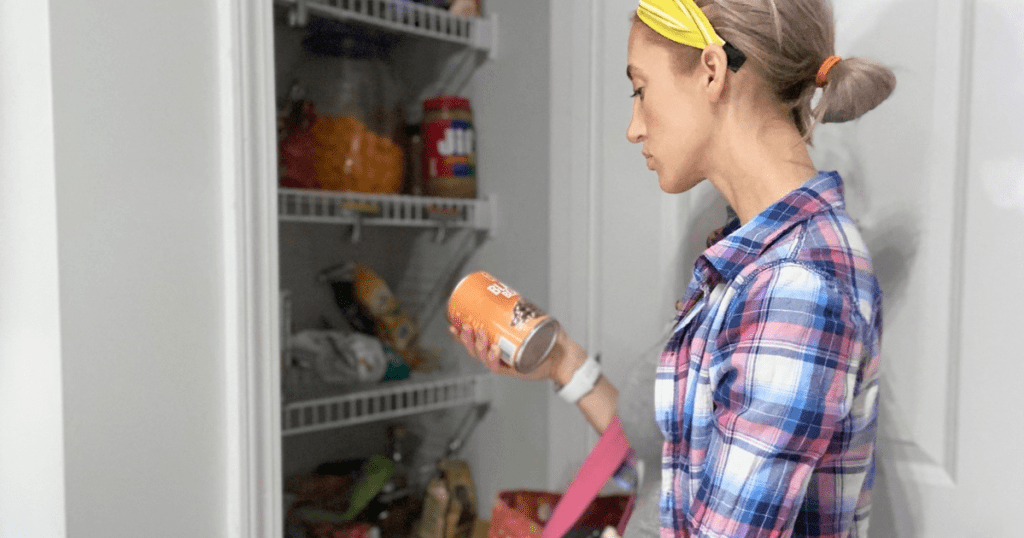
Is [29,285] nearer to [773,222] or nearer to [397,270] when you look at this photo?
[773,222]

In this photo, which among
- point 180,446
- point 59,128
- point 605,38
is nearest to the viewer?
point 59,128

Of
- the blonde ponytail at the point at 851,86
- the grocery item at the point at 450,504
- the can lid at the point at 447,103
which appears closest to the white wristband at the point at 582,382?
the blonde ponytail at the point at 851,86

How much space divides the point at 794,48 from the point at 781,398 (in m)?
0.33

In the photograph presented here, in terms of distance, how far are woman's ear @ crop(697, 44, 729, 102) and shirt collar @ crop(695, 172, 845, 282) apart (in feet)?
0.39

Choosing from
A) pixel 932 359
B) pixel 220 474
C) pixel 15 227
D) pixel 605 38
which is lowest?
pixel 220 474

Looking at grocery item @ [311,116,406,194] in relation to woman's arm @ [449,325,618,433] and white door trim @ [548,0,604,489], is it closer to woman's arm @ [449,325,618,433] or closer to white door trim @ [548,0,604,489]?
white door trim @ [548,0,604,489]

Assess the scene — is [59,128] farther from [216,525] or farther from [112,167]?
[216,525]

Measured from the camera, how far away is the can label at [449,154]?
4.98 ft

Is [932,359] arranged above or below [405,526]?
above

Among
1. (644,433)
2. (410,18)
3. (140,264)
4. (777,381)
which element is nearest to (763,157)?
(777,381)

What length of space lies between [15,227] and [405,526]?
1000mm

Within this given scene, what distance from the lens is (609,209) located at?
1236 mm

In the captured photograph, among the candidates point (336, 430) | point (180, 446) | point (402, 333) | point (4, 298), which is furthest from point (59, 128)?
point (336, 430)

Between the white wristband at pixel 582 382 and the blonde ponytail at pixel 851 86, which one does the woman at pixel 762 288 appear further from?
the white wristband at pixel 582 382
